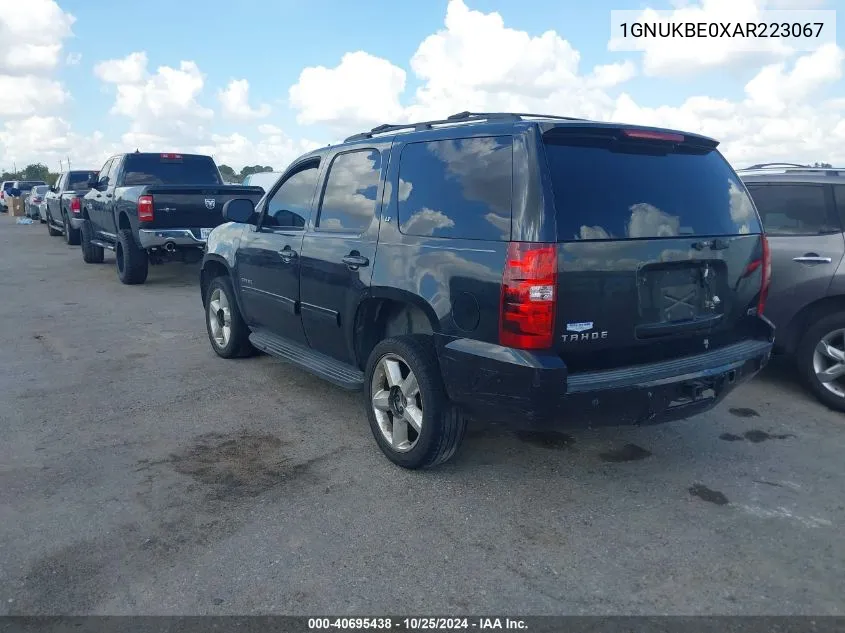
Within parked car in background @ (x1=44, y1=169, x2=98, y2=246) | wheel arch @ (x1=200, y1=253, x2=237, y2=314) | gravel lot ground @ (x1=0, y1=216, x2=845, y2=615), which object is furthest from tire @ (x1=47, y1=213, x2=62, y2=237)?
gravel lot ground @ (x1=0, y1=216, x2=845, y2=615)

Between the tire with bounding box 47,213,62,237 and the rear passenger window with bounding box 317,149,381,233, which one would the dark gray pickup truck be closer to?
the rear passenger window with bounding box 317,149,381,233

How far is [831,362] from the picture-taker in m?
5.21

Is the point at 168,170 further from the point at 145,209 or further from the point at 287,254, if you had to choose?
the point at 287,254

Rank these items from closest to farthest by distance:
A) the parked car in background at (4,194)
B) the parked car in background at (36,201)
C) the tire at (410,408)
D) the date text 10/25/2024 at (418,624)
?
the date text 10/25/2024 at (418,624) → the tire at (410,408) → the parked car in background at (36,201) → the parked car in background at (4,194)

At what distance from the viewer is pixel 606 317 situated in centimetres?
342

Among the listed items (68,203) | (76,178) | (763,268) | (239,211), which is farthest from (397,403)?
(76,178)

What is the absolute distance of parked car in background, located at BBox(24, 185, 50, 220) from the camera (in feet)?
88.5

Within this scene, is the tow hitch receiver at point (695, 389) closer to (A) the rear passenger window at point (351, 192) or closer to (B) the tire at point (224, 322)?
(A) the rear passenger window at point (351, 192)

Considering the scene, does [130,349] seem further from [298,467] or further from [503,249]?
[503,249]

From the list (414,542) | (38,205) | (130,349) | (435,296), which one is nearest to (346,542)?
(414,542)

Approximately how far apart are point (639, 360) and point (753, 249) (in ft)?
3.54

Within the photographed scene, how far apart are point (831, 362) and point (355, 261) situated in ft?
11.6

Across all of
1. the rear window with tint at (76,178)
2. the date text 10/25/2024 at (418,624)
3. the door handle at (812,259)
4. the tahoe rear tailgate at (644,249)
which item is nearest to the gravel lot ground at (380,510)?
the date text 10/25/2024 at (418,624)

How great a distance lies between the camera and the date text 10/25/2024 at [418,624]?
9.00 feet
